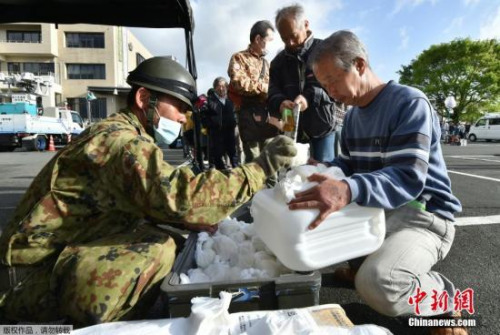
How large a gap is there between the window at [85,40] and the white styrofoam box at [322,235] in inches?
1604

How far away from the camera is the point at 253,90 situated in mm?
3773

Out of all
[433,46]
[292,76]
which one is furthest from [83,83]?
[433,46]

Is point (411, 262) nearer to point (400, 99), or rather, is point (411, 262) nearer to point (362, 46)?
point (400, 99)

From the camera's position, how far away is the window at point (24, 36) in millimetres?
36978

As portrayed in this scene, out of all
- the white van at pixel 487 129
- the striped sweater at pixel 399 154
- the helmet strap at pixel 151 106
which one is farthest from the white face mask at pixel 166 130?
the white van at pixel 487 129

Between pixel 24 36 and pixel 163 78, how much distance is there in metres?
44.7

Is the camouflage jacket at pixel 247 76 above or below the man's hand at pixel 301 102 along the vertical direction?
above

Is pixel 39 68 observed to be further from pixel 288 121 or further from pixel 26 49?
pixel 288 121

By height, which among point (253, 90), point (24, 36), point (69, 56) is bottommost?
point (253, 90)

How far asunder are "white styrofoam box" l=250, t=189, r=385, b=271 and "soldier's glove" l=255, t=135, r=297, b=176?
0.19 metres

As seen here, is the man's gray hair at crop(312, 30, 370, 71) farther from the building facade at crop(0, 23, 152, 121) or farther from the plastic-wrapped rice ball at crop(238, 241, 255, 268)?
the building facade at crop(0, 23, 152, 121)

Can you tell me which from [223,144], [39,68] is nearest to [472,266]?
[223,144]

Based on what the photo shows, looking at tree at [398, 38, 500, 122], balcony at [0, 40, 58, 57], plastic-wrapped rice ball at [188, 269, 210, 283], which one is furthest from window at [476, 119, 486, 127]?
balcony at [0, 40, 58, 57]

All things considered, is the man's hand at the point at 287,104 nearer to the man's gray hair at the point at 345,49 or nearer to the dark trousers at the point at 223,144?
the man's gray hair at the point at 345,49
